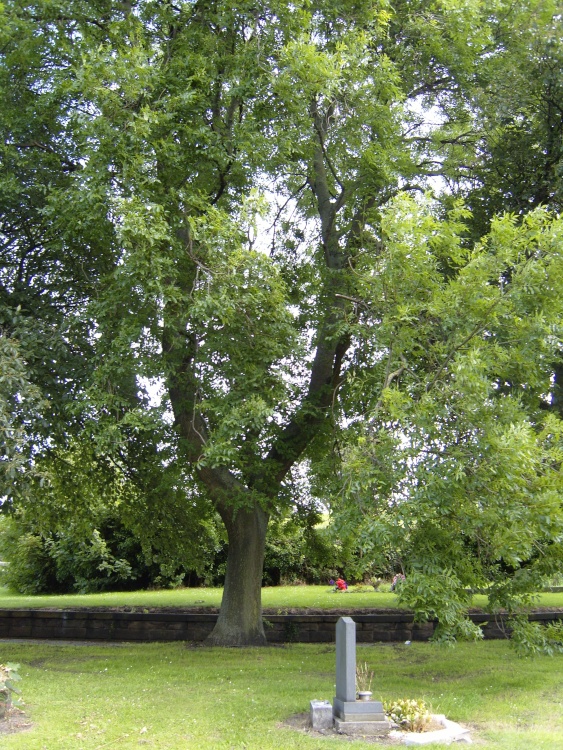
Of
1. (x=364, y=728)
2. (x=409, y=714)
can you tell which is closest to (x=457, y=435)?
(x=409, y=714)

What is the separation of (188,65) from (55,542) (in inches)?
568

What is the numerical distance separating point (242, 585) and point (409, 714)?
5.41 meters

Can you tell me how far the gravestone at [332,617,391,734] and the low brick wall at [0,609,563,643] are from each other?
6.48 m

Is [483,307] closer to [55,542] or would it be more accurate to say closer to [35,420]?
[35,420]

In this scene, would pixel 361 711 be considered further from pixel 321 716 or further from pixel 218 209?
pixel 218 209

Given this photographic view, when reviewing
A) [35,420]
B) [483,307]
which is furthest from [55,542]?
[483,307]

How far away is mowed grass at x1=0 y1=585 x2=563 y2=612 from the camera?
50.9ft

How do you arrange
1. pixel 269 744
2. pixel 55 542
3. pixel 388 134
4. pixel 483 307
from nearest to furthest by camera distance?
pixel 269 744
pixel 483 307
pixel 388 134
pixel 55 542

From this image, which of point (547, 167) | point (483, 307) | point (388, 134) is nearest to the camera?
point (483, 307)

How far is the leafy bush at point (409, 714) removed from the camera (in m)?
6.82

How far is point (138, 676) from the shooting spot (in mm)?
9578

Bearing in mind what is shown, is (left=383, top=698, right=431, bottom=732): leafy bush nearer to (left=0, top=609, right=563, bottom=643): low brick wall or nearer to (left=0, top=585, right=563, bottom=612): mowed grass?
(left=0, top=609, right=563, bottom=643): low brick wall

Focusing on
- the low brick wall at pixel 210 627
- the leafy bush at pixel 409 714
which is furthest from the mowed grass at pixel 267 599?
the leafy bush at pixel 409 714

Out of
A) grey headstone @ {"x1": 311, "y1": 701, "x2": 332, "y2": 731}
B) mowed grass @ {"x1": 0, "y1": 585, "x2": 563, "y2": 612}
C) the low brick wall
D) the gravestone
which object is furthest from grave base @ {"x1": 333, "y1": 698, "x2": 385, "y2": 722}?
mowed grass @ {"x1": 0, "y1": 585, "x2": 563, "y2": 612}
